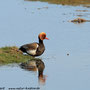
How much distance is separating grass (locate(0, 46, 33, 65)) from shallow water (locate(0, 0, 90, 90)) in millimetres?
565

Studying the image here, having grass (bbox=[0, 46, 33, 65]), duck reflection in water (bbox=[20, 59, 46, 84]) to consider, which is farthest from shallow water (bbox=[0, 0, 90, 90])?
grass (bbox=[0, 46, 33, 65])

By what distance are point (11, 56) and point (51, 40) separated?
4.94m

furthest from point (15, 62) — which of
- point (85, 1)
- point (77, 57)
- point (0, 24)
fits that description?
point (85, 1)

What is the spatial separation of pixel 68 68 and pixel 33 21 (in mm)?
12691

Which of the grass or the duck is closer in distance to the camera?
the duck

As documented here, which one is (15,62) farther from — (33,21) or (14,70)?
(33,21)

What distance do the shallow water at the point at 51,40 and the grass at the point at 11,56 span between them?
565mm

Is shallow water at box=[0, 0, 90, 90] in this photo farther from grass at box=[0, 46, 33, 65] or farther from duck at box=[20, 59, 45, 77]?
grass at box=[0, 46, 33, 65]

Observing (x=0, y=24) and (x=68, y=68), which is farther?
(x=0, y=24)

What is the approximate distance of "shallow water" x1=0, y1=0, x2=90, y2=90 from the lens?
1496cm

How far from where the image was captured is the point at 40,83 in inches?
577

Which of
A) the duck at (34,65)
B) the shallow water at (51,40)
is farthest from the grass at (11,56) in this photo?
the shallow water at (51,40)

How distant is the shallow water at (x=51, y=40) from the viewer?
15.0m

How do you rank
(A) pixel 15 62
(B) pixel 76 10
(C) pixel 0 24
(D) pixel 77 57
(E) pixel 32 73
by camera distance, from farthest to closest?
1. (B) pixel 76 10
2. (C) pixel 0 24
3. (D) pixel 77 57
4. (A) pixel 15 62
5. (E) pixel 32 73
